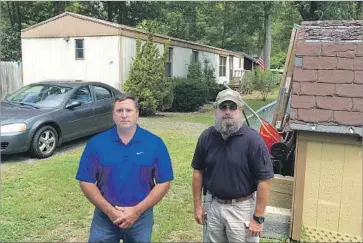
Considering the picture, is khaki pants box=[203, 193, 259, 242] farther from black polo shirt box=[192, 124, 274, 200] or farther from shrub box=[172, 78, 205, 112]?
shrub box=[172, 78, 205, 112]

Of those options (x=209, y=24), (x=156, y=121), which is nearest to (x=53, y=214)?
(x=156, y=121)

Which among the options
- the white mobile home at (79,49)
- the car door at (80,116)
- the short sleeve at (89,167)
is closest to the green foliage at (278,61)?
the white mobile home at (79,49)

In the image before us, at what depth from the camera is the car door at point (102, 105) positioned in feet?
28.8

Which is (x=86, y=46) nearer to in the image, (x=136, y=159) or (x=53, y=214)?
(x=53, y=214)

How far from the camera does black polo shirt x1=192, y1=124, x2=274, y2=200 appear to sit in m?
2.68

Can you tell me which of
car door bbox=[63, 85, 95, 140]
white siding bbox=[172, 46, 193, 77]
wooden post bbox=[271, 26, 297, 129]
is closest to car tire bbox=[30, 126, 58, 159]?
car door bbox=[63, 85, 95, 140]

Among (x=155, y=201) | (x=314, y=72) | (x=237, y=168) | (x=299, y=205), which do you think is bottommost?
(x=299, y=205)

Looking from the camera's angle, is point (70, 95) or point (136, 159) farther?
point (70, 95)

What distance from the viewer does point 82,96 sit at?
28.0ft

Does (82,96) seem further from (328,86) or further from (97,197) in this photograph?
(97,197)

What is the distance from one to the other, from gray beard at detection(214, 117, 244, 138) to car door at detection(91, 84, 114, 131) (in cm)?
626

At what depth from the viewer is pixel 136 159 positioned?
8.78ft

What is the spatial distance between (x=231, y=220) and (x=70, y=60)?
46.2 ft

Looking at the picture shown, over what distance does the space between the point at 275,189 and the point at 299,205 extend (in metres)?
0.40
